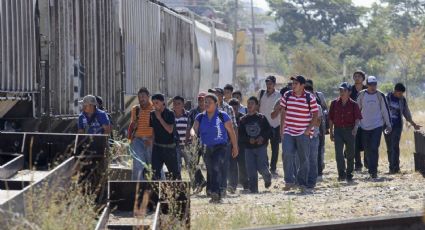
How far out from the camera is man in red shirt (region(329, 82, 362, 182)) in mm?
16703

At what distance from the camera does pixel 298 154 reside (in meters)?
15.5

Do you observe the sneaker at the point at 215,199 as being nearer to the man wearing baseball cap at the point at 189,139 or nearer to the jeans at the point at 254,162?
the man wearing baseball cap at the point at 189,139

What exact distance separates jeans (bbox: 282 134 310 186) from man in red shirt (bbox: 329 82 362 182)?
4.73 ft

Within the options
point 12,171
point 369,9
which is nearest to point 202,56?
point 12,171

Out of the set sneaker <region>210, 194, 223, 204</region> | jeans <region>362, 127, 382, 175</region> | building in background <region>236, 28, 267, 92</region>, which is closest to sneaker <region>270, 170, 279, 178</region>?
jeans <region>362, 127, 382, 175</region>

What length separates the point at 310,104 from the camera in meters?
15.1

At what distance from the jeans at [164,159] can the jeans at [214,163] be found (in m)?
0.44

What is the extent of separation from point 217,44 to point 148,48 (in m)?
14.9

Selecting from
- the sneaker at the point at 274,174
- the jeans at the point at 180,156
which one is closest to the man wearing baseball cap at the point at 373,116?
the sneaker at the point at 274,174

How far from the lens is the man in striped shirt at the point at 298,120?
49.4 feet

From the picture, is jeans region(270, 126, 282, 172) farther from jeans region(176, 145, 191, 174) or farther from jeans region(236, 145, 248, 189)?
jeans region(176, 145, 191, 174)

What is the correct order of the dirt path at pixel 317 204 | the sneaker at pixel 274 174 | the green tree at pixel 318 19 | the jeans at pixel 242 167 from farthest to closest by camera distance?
the green tree at pixel 318 19, the sneaker at pixel 274 174, the jeans at pixel 242 167, the dirt path at pixel 317 204

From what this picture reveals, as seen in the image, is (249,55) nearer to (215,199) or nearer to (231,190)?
(231,190)

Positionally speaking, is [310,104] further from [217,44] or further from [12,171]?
[217,44]
